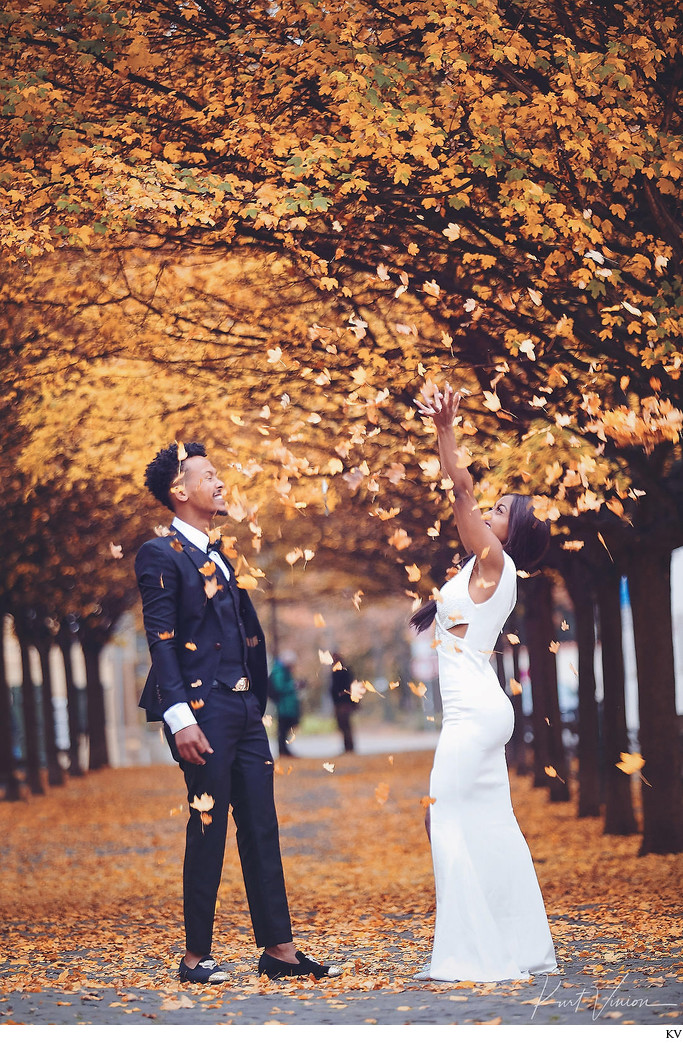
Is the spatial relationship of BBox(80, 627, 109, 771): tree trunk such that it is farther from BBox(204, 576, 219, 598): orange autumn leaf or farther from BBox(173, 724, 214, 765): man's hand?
BBox(173, 724, 214, 765): man's hand

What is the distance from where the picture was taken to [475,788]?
6.65 m

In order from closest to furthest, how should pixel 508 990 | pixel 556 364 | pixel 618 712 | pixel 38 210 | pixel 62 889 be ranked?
pixel 508 990, pixel 38 210, pixel 556 364, pixel 62 889, pixel 618 712

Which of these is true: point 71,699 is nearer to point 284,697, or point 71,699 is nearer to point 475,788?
point 284,697

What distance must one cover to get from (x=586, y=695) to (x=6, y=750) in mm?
13232

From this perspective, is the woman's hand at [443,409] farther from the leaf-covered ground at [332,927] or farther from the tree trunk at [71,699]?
the tree trunk at [71,699]

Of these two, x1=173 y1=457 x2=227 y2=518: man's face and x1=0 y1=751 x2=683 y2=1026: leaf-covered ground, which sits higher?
x1=173 y1=457 x2=227 y2=518: man's face

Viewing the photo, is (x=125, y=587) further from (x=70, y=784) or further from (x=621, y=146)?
(x=621, y=146)

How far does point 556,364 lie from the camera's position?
10.7m

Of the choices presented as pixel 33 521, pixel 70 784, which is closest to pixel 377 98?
pixel 33 521

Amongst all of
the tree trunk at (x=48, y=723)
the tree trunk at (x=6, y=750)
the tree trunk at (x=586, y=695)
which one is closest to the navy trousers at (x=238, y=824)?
the tree trunk at (x=586, y=695)

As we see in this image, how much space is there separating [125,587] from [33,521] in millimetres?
10683

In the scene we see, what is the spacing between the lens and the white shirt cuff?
6.55m

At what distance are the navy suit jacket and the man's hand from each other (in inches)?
5.7

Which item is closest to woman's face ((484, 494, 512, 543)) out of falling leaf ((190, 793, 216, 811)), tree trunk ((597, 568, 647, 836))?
falling leaf ((190, 793, 216, 811))
